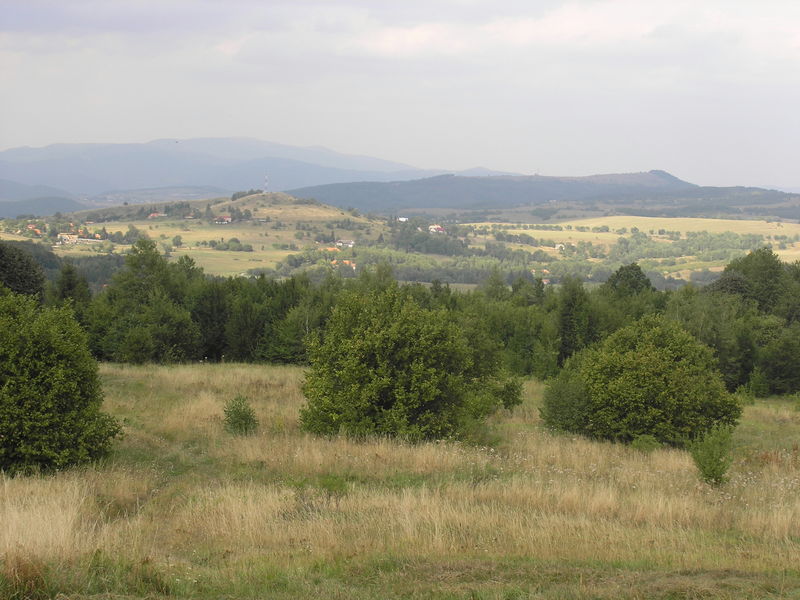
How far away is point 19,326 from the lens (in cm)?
1077

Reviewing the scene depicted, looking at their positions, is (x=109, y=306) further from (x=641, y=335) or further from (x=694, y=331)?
(x=694, y=331)

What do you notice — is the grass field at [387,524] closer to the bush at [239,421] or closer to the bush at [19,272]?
the bush at [239,421]

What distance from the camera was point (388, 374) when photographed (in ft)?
44.0

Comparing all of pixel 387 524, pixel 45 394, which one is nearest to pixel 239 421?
pixel 45 394

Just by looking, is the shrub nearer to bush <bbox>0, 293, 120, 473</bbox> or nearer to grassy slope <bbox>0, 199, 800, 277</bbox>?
bush <bbox>0, 293, 120, 473</bbox>

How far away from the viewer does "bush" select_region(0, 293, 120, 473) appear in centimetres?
1038

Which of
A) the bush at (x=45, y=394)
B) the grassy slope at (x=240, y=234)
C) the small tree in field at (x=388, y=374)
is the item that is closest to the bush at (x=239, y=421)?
the small tree in field at (x=388, y=374)

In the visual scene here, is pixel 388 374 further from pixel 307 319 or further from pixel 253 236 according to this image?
pixel 253 236

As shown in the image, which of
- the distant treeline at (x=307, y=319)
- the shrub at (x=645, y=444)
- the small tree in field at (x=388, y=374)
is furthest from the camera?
the distant treeline at (x=307, y=319)

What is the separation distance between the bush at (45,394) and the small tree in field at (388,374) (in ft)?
14.4

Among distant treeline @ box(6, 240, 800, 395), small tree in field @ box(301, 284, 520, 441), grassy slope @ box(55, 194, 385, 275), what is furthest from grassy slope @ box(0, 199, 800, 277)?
small tree in field @ box(301, 284, 520, 441)

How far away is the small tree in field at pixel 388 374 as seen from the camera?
526 inches

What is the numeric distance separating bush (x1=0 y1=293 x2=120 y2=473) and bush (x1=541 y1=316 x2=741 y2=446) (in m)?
11.9

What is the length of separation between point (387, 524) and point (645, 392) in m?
11.1
